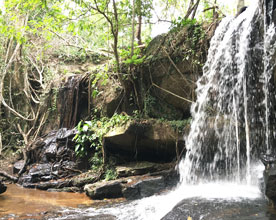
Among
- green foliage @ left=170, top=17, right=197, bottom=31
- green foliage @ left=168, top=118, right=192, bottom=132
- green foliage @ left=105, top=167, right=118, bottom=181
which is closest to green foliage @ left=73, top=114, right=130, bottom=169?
green foliage @ left=105, top=167, right=118, bottom=181

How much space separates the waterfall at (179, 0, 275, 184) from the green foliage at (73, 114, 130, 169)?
2280 millimetres

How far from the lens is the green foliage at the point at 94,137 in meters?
7.09

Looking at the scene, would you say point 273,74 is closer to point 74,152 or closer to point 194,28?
point 194,28

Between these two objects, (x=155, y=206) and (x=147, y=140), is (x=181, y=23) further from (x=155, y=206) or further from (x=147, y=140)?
(x=155, y=206)

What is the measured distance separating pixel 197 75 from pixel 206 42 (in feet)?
3.07

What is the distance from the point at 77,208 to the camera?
15.2ft

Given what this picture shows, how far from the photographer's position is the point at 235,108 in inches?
235

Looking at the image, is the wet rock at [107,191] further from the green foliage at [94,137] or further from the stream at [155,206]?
the green foliage at [94,137]

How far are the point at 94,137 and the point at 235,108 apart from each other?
13.0 ft

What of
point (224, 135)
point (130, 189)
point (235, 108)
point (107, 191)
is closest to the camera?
point (130, 189)

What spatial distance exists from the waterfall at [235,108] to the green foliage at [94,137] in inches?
89.7

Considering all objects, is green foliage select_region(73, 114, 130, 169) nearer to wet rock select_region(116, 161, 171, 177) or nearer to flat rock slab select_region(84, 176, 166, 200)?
wet rock select_region(116, 161, 171, 177)

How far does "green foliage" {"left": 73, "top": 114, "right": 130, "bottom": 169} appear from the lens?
7.09 metres

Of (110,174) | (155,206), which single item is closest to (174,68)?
(110,174)
